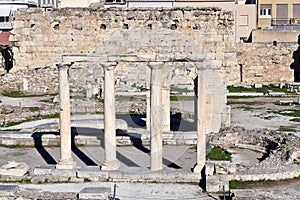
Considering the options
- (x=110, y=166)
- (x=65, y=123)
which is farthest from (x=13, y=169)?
(x=110, y=166)

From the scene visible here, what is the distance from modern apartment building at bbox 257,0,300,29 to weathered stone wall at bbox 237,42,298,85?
429 inches

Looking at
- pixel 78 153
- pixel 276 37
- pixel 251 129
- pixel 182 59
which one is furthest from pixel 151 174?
pixel 276 37

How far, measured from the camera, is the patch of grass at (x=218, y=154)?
61.9ft

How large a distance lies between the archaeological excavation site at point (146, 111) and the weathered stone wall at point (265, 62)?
0.07 metres

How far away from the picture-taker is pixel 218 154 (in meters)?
19.4

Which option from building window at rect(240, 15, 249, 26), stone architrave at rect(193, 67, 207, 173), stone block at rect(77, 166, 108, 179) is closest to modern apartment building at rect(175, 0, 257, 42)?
building window at rect(240, 15, 249, 26)

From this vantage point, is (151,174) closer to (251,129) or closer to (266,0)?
(251,129)

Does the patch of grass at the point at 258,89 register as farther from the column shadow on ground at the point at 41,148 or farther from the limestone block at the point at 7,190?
the limestone block at the point at 7,190

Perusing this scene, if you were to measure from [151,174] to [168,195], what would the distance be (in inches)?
54.4

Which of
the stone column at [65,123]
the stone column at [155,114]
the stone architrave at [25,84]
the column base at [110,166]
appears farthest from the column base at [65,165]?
the stone architrave at [25,84]

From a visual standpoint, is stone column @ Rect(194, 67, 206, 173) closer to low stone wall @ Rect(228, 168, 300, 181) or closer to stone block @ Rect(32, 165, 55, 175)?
low stone wall @ Rect(228, 168, 300, 181)

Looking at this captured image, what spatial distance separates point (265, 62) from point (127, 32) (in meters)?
9.79

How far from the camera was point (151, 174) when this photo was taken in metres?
15.9

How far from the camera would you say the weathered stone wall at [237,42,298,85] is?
39688 mm
